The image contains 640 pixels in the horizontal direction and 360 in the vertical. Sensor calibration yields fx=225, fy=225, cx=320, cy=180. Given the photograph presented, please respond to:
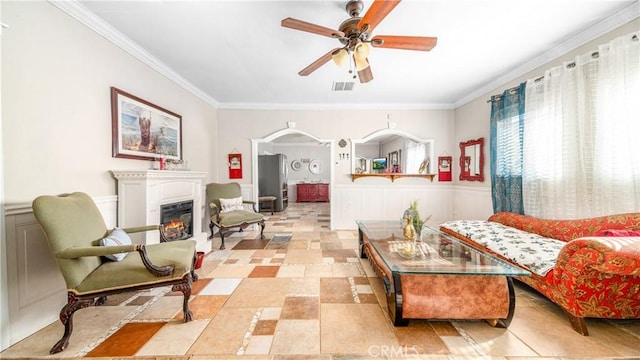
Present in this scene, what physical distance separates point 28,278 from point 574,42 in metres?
5.61

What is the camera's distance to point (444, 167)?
491 centimetres

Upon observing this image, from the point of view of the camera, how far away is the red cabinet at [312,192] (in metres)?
9.55

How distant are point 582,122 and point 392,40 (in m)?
2.30

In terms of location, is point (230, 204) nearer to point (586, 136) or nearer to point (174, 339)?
point (174, 339)

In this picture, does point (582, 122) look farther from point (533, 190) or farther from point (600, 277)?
point (600, 277)

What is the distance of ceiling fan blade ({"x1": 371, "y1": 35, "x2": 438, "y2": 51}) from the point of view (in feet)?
6.03

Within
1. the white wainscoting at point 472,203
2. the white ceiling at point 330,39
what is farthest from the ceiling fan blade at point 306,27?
the white wainscoting at point 472,203

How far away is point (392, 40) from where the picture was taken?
6.18 feet

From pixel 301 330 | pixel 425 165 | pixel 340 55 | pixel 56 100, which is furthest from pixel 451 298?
pixel 425 165

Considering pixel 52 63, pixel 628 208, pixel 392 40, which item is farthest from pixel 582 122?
pixel 52 63

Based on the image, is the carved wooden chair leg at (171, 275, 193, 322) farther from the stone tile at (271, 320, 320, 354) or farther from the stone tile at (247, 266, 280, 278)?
the stone tile at (247, 266, 280, 278)

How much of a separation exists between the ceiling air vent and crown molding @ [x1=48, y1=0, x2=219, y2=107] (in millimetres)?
2446

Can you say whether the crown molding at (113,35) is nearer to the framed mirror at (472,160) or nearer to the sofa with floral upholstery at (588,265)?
the sofa with floral upholstery at (588,265)

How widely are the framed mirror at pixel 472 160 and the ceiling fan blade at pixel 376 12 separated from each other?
11.2 feet
